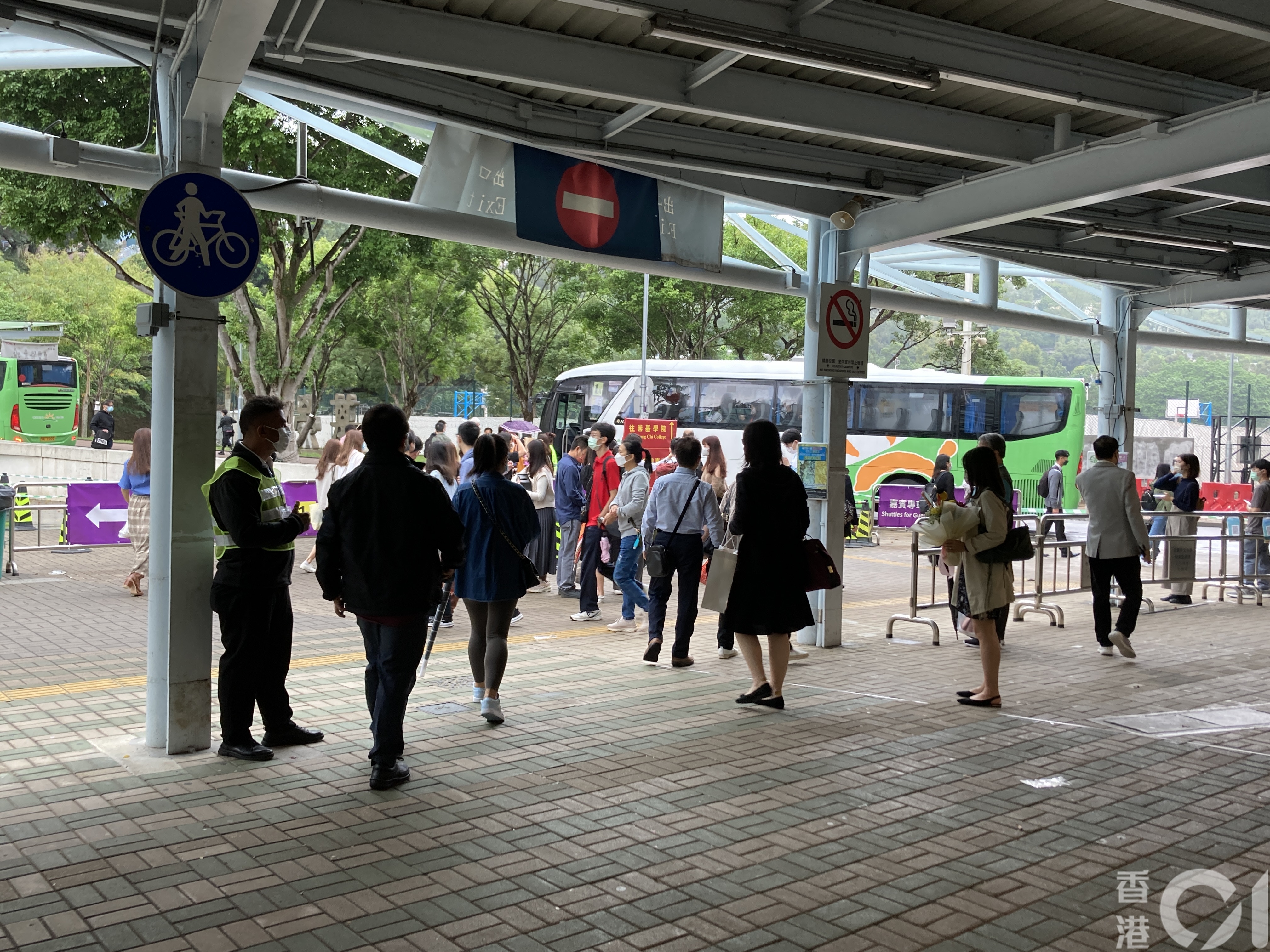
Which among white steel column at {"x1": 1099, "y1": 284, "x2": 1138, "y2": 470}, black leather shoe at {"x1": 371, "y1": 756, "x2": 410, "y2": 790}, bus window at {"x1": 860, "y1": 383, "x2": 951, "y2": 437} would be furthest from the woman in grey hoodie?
bus window at {"x1": 860, "y1": 383, "x2": 951, "y2": 437}

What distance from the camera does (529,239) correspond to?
7.95 meters

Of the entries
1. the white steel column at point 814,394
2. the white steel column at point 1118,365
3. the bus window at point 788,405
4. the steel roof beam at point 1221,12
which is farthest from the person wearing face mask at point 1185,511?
the bus window at point 788,405

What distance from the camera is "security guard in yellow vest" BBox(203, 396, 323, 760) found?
5367 mm

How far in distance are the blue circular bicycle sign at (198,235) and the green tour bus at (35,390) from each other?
30.0m

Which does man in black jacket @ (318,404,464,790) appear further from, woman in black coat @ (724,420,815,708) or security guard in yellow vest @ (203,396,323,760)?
woman in black coat @ (724,420,815,708)

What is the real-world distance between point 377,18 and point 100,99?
11199 mm

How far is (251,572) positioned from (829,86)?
4.85 metres

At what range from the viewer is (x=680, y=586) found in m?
Result: 8.18

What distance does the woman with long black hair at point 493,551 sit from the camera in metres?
6.42

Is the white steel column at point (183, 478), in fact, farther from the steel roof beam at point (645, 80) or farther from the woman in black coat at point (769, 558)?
the woman in black coat at point (769, 558)

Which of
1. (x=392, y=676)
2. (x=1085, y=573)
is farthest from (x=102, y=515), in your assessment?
(x=1085, y=573)

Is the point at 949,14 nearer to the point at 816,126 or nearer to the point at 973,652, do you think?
the point at 816,126

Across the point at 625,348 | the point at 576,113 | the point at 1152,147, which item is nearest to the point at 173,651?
the point at 576,113

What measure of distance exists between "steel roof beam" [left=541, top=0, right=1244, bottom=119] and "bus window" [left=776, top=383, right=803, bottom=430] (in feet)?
58.4
